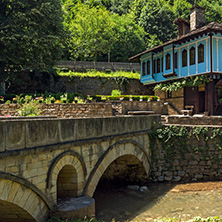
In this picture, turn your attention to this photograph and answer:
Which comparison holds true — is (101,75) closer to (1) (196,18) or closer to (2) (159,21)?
(1) (196,18)

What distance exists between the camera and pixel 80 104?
1642 cm

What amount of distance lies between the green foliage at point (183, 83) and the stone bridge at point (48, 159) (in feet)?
41.6

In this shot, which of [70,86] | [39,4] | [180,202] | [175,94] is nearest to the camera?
[180,202]

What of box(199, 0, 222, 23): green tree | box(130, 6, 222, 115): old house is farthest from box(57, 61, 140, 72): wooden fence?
box(199, 0, 222, 23): green tree

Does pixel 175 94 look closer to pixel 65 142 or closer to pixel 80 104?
pixel 80 104

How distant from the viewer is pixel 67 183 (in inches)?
350

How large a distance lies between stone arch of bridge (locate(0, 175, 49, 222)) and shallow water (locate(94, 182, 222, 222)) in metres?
3.64

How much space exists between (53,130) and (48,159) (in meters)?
0.79

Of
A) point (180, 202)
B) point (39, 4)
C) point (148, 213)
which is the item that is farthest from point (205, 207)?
point (39, 4)

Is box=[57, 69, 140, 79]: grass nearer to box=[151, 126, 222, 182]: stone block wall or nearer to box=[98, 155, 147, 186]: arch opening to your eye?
box=[151, 126, 222, 182]: stone block wall

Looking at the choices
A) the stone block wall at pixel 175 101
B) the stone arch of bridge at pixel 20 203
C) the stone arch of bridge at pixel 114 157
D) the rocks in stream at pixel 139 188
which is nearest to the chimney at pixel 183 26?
the stone block wall at pixel 175 101

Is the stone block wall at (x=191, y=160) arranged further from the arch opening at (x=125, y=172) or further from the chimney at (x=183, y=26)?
the chimney at (x=183, y=26)

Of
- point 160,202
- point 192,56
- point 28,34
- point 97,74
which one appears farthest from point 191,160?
point 97,74

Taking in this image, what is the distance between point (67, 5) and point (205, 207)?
43.9 m
